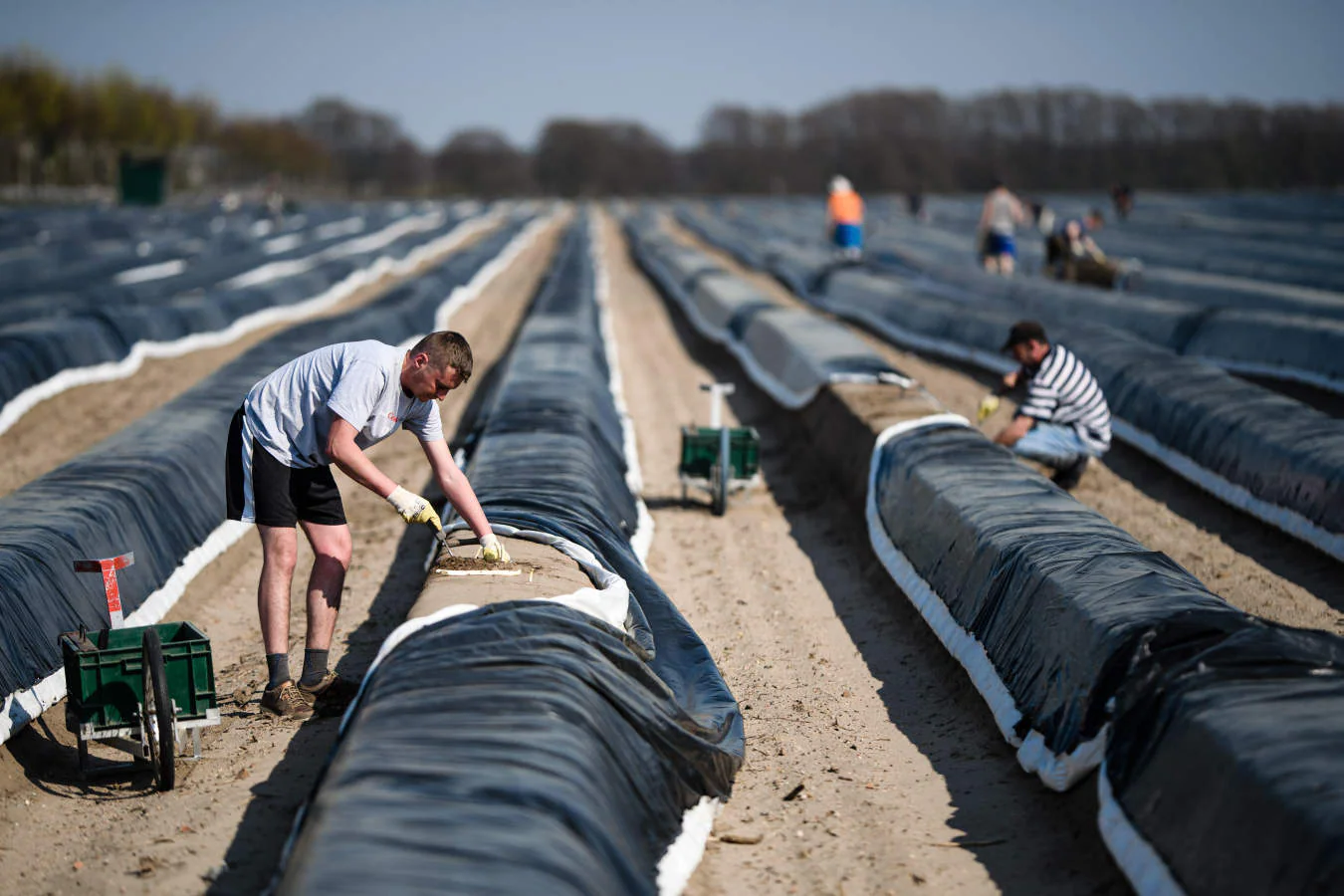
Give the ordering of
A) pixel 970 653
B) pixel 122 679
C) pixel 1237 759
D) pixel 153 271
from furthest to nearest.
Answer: pixel 153 271 → pixel 970 653 → pixel 122 679 → pixel 1237 759

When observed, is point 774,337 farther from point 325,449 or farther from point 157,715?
point 157,715

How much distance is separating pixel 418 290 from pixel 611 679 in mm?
16406

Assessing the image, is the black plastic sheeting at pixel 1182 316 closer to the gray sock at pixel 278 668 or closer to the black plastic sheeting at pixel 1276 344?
the black plastic sheeting at pixel 1276 344

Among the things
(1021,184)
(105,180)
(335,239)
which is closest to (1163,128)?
(1021,184)

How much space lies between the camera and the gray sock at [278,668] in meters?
5.20

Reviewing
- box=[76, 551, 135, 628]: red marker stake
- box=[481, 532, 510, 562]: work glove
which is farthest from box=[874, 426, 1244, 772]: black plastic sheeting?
box=[76, 551, 135, 628]: red marker stake

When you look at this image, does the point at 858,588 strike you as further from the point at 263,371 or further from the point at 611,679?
the point at 263,371

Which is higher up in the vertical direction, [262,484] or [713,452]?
[262,484]

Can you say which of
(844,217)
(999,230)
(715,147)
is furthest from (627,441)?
(715,147)

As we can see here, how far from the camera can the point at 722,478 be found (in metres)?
8.73

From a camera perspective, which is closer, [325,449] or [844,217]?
[325,449]

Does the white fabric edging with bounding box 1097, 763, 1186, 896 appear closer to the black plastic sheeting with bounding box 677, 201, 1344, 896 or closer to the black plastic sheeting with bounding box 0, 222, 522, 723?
the black plastic sheeting with bounding box 677, 201, 1344, 896

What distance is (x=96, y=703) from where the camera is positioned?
4.57 metres

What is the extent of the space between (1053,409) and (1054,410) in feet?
0.17
